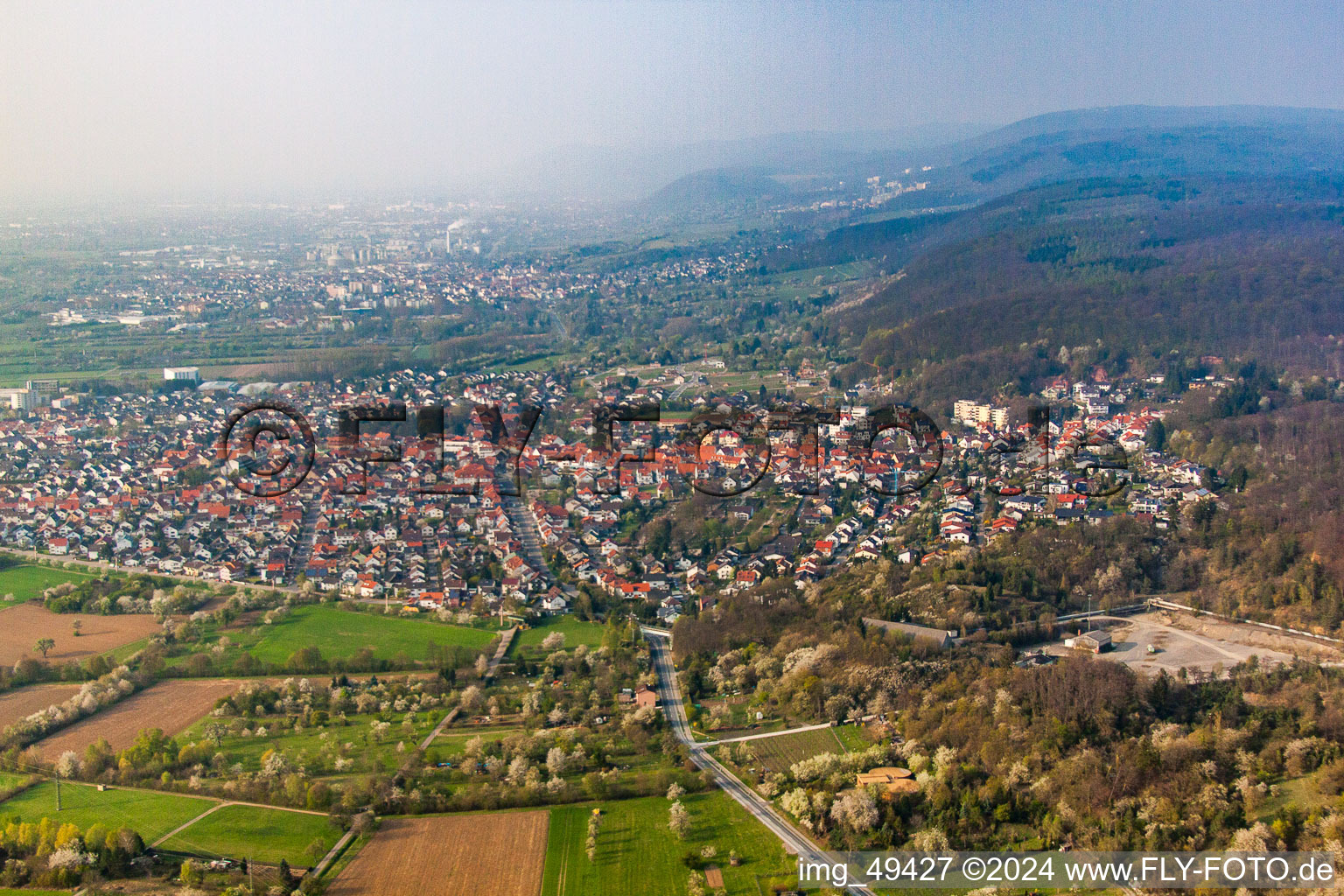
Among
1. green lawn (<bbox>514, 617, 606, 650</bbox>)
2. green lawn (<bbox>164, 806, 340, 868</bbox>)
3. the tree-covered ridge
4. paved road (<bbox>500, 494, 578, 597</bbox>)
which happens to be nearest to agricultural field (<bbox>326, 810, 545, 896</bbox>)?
green lawn (<bbox>164, 806, 340, 868</bbox>)

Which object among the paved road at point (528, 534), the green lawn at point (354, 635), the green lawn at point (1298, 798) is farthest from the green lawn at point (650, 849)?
the paved road at point (528, 534)

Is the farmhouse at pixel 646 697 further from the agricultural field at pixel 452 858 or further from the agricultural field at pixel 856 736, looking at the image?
the agricultural field at pixel 452 858

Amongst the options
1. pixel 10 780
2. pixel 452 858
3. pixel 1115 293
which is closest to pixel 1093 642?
pixel 452 858

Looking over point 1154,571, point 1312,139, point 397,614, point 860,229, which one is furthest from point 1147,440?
point 1312,139

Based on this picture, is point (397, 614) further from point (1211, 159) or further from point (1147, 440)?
point (1211, 159)

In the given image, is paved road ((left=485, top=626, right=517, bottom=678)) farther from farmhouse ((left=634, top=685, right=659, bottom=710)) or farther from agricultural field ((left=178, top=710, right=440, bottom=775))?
farmhouse ((left=634, top=685, right=659, bottom=710))
